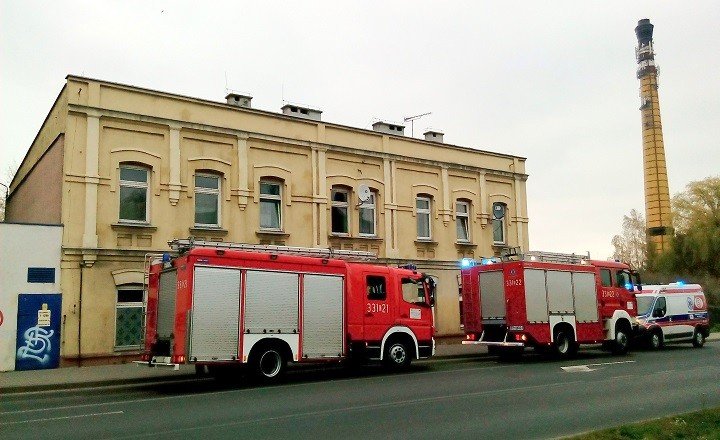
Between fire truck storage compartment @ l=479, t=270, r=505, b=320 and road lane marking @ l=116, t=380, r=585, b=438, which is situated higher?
fire truck storage compartment @ l=479, t=270, r=505, b=320

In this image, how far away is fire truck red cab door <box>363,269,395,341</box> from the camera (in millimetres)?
16906

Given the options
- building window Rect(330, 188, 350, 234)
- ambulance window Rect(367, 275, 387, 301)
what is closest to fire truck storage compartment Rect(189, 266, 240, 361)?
ambulance window Rect(367, 275, 387, 301)

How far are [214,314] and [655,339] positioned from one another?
18.6 m

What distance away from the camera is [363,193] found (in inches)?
934

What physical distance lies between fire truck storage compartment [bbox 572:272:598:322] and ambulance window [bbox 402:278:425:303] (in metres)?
6.21

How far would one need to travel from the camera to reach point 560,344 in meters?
20.6

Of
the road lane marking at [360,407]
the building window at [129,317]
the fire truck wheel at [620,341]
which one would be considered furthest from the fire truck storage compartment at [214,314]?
the fire truck wheel at [620,341]

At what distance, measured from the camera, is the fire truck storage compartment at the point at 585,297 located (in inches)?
838

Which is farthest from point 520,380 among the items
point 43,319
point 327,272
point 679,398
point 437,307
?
point 43,319

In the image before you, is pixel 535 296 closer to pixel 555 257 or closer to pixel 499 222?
pixel 555 257

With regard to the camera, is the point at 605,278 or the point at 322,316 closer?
the point at 322,316

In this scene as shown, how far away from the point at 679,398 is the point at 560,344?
905 cm

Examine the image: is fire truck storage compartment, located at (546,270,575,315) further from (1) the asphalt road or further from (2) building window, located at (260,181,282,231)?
(2) building window, located at (260,181,282,231)

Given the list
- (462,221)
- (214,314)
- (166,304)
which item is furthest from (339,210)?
(214,314)
